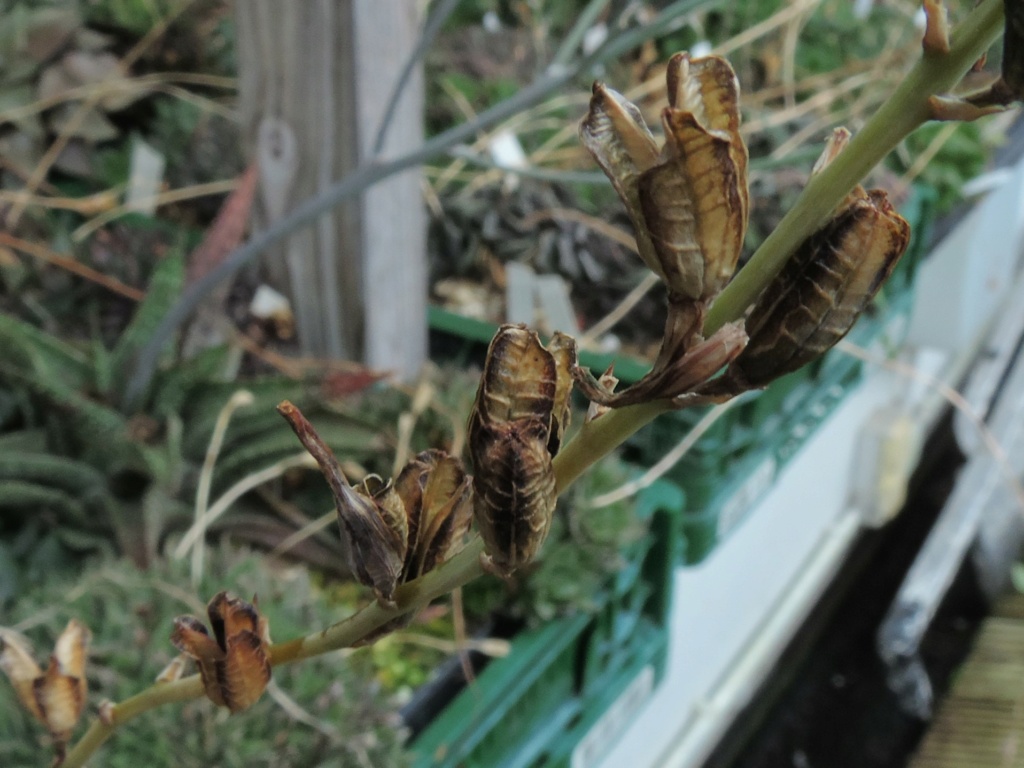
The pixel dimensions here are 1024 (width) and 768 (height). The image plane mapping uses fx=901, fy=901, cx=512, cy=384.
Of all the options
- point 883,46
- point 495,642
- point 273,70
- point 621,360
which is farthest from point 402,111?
point 883,46

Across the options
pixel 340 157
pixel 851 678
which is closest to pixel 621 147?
pixel 340 157

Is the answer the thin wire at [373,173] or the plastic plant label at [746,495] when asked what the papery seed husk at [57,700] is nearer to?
the thin wire at [373,173]

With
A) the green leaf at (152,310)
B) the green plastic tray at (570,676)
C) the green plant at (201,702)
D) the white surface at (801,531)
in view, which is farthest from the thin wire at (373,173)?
the white surface at (801,531)

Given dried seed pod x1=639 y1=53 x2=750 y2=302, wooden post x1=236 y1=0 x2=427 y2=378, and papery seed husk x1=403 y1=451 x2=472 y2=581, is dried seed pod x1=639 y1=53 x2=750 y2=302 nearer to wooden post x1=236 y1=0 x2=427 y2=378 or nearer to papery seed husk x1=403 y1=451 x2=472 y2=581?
papery seed husk x1=403 y1=451 x2=472 y2=581

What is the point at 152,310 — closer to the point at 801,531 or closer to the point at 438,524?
the point at 438,524

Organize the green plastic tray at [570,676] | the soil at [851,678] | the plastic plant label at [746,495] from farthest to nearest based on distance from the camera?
1. the soil at [851,678]
2. the plastic plant label at [746,495]
3. the green plastic tray at [570,676]

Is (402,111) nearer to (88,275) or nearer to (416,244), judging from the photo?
(416,244)
